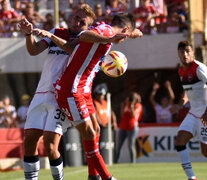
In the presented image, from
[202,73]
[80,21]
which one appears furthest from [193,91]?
[80,21]

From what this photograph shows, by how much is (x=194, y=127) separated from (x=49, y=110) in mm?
3133

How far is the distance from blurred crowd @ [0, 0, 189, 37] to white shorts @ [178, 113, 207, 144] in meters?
10.0

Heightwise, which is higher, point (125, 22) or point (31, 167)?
point (125, 22)

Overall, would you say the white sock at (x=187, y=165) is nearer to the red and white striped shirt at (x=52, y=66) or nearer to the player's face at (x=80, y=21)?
the red and white striped shirt at (x=52, y=66)

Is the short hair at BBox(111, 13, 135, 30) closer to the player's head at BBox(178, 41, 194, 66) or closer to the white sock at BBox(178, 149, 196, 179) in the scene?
the player's head at BBox(178, 41, 194, 66)

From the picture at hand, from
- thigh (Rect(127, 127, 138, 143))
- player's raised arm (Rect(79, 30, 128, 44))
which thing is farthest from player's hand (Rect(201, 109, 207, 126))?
thigh (Rect(127, 127, 138, 143))

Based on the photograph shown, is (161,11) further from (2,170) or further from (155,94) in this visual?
(2,170)

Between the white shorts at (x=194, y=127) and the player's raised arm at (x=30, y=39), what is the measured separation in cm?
322

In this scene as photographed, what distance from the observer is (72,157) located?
19188 mm

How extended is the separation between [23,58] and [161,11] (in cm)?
470

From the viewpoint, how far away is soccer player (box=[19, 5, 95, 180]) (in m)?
8.95

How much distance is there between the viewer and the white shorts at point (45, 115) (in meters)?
9.00

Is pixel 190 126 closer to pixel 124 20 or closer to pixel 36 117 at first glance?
pixel 124 20

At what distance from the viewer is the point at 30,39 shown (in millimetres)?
8930
